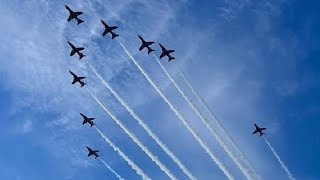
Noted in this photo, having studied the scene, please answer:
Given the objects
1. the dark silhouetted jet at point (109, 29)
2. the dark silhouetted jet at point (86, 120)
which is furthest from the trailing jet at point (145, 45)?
the dark silhouetted jet at point (86, 120)

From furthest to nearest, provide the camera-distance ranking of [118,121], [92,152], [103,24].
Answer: [92,152] < [103,24] < [118,121]

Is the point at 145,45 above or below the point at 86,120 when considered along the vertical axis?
above

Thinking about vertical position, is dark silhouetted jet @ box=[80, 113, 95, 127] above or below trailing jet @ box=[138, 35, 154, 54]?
below

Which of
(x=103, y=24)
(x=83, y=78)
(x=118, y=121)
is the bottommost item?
(x=118, y=121)

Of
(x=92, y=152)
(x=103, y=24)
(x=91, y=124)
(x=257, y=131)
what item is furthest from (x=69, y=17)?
(x=257, y=131)

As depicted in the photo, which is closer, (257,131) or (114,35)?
(114,35)

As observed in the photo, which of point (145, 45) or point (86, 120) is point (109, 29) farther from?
point (86, 120)

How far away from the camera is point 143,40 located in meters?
147

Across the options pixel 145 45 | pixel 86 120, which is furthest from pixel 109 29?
pixel 86 120

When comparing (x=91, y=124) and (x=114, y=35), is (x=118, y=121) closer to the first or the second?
(x=91, y=124)

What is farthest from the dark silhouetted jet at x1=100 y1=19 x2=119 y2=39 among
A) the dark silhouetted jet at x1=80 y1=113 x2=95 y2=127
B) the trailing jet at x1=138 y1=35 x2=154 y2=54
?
the dark silhouetted jet at x1=80 y1=113 x2=95 y2=127

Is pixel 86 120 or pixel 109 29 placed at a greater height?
pixel 109 29

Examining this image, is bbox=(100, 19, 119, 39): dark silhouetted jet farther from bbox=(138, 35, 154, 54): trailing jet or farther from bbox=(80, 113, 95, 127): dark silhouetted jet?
bbox=(80, 113, 95, 127): dark silhouetted jet

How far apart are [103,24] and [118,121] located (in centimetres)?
2948
